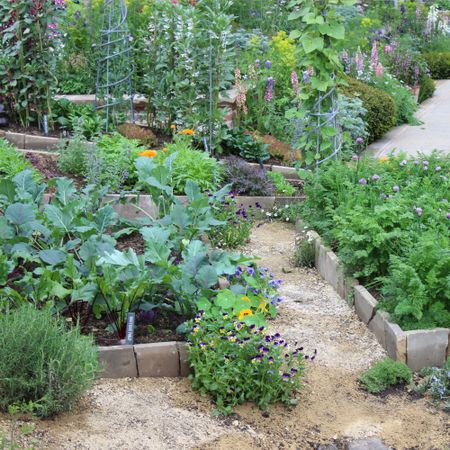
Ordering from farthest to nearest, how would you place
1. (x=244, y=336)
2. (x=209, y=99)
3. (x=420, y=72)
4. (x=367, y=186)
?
(x=420, y=72) < (x=209, y=99) < (x=367, y=186) < (x=244, y=336)

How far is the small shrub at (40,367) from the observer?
12.8 feet

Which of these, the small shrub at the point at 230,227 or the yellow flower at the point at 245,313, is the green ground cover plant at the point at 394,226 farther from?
the yellow flower at the point at 245,313

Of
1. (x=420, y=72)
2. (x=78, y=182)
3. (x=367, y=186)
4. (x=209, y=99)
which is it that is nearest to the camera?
(x=367, y=186)

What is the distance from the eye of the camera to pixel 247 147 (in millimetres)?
8664

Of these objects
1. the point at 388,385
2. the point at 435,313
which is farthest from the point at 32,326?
the point at 435,313

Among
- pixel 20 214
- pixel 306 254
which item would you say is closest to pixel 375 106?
pixel 306 254

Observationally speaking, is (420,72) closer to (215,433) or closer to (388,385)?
(388,385)

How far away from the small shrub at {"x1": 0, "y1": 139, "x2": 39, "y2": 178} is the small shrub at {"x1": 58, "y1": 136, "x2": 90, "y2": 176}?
39 cm

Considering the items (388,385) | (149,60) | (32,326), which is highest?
(149,60)

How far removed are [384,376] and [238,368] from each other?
0.92m

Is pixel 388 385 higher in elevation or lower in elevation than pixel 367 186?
lower

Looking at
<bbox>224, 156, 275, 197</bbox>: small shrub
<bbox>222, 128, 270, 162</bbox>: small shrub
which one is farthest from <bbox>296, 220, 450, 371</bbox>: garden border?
<bbox>222, 128, 270, 162</bbox>: small shrub

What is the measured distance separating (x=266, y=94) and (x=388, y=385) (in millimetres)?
5343

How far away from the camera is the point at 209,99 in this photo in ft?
28.4
